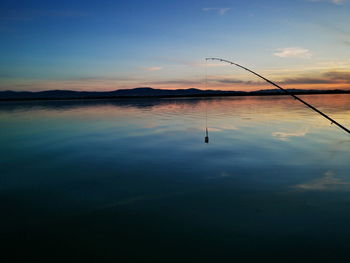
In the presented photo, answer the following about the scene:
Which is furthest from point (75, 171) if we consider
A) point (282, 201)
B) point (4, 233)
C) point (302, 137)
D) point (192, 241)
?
point (302, 137)

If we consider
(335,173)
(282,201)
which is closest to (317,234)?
(282,201)

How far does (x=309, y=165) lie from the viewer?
8.20m

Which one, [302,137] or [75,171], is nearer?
[75,171]

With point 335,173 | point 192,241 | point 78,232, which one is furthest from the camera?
point 335,173

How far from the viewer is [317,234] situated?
4.31 m

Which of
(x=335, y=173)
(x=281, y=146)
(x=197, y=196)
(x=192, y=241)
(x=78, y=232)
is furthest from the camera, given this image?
(x=281, y=146)

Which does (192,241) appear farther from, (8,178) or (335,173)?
(8,178)

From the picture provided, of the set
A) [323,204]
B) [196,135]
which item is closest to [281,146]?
[196,135]

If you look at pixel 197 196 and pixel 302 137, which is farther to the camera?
pixel 302 137

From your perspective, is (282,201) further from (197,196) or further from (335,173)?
(335,173)

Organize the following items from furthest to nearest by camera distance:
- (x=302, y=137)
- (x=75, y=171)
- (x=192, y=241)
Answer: (x=302, y=137) → (x=75, y=171) → (x=192, y=241)

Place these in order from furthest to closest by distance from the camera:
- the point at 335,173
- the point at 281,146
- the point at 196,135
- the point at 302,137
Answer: the point at 196,135 < the point at 302,137 < the point at 281,146 < the point at 335,173

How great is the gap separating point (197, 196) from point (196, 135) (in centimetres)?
859

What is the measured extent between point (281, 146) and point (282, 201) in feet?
19.9
